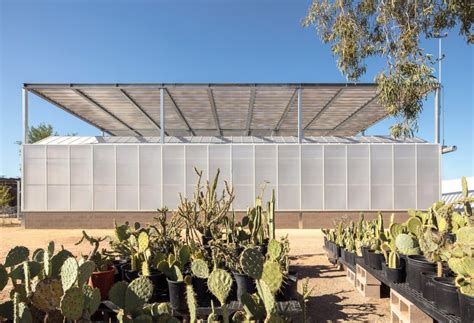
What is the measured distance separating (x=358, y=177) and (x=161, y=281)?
38.3 feet

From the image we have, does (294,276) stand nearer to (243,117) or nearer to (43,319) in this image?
(43,319)

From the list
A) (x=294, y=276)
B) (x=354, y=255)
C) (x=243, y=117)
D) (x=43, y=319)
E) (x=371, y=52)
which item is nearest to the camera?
(x=43, y=319)

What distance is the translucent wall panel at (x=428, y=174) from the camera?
13688 millimetres

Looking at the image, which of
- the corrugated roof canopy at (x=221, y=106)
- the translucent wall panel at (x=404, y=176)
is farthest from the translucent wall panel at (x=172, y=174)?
the translucent wall panel at (x=404, y=176)

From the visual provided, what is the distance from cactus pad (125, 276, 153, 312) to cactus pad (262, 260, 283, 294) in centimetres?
82

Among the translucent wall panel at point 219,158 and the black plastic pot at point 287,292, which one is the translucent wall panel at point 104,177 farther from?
the black plastic pot at point 287,292

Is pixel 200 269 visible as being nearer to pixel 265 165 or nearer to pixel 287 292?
pixel 287 292

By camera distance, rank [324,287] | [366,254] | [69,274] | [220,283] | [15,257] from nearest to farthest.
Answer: [69,274] < [220,283] < [15,257] < [366,254] < [324,287]

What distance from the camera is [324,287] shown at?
17.7ft

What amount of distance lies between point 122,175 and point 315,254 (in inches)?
345

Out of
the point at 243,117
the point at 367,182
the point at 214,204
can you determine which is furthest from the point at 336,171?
the point at 214,204

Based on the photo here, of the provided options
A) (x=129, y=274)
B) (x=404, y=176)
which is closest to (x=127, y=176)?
(x=129, y=274)

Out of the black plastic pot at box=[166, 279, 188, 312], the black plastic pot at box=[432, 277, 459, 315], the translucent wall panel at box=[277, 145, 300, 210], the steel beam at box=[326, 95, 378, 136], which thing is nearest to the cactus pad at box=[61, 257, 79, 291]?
the black plastic pot at box=[166, 279, 188, 312]

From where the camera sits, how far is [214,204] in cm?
469
